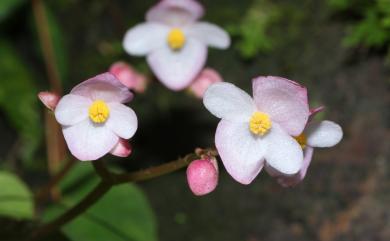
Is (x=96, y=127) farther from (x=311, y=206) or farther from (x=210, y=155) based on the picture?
(x=311, y=206)

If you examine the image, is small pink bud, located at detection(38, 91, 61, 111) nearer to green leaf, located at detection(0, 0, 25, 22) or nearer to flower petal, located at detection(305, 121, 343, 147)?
flower petal, located at detection(305, 121, 343, 147)

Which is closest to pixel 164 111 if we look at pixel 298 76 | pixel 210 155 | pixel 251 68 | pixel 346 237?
pixel 251 68

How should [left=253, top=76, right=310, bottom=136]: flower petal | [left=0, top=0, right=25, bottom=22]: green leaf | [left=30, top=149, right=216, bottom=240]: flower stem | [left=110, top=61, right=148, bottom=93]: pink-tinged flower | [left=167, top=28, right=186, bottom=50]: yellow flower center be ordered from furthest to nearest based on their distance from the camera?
[left=0, top=0, right=25, bottom=22]: green leaf, [left=167, top=28, right=186, bottom=50]: yellow flower center, [left=110, top=61, right=148, bottom=93]: pink-tinged flower, [left=30, top=149, right=216, bottom=240]: flower stem, [left=253, top=76, right=310, bottom=136]: flower petal

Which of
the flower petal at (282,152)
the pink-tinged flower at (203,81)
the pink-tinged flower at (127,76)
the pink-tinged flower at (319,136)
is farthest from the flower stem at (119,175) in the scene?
the pink-tinged flower at (203,81)

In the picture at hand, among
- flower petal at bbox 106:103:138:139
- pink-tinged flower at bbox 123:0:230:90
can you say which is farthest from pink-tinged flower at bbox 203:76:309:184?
pink-tinged flower at bbox 123:0:230:90

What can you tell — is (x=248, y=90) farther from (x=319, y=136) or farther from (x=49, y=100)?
(x=49, y=100)

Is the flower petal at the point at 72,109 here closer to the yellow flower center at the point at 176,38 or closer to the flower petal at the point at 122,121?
the flower petal at the point at 122,121


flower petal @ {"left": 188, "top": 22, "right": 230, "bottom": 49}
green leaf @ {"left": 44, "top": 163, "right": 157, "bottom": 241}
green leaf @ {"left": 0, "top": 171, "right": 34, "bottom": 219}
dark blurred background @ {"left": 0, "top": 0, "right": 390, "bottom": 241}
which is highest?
flower petal @ {"left": 188, "top": 22, "right": 230, "bottom": 49}
